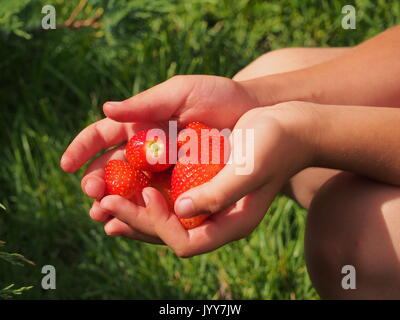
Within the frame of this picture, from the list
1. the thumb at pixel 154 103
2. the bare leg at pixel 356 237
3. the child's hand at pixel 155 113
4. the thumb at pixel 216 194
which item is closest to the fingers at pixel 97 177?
the child's hand at pixel 155 113

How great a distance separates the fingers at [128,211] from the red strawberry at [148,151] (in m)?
0.12

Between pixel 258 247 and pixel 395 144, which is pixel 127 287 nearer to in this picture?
pixel 258 247

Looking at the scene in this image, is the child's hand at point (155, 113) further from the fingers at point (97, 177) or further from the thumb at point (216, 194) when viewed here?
the thumb at point (216, 194)

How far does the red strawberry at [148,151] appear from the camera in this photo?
1.18 metres

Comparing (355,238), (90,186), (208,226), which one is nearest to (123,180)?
(90,186)

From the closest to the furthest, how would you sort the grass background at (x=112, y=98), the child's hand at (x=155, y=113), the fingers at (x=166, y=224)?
the fingers at (x=166, y=224) < the child's hand at (x=155, y=113) < the grass background at (x=112, y=98)

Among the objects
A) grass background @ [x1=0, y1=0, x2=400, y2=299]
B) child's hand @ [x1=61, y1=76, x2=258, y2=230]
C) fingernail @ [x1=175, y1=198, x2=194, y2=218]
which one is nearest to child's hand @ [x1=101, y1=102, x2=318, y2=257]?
fingernail @ [x1=175, y1=198, x2=194, y2=218]

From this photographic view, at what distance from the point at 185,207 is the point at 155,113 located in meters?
0.30

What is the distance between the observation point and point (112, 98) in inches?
78.5

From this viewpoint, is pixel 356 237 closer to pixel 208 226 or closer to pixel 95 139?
pixel 208 226

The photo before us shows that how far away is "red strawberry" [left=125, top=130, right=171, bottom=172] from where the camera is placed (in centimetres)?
118

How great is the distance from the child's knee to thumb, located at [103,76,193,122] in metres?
0.35

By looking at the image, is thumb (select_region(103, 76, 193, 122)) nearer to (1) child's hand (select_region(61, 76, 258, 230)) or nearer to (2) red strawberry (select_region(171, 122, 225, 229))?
(1) child's hand (select_region(61, 76, 258, 230))

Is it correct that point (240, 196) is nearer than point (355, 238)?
Yes
